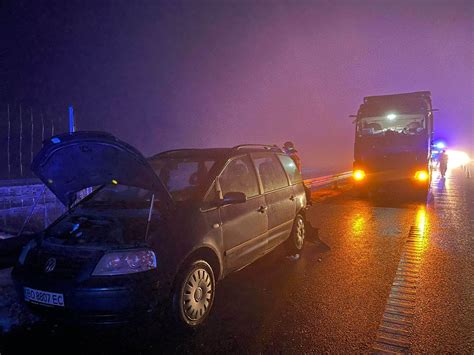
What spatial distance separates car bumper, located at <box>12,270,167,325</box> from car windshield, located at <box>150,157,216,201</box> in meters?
1.29

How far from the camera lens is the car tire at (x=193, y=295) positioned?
3.16 meters

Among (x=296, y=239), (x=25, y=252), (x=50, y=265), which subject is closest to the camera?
(x=50, y=265)

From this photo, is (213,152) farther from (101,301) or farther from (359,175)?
(359,175)

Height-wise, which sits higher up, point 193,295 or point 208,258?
point 208,258

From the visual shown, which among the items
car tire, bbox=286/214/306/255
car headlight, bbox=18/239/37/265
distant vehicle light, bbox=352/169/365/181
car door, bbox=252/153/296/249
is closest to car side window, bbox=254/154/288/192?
car door, bbox=252/153/296/249

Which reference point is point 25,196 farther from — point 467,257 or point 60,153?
point 467,257

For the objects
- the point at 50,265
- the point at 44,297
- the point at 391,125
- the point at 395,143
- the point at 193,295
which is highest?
the point at 391,125

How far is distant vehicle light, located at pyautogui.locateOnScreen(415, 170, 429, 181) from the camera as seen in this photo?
11946mm

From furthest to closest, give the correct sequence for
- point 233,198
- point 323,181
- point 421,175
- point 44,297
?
point 323,181, point 421,175, point 233,198, point 44,297

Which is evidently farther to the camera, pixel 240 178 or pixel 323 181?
pixel 323 181

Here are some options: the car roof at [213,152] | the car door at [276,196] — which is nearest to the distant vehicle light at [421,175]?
the car door at [276,196]

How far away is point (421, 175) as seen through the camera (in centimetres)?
1203

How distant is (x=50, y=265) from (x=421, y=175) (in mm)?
12175

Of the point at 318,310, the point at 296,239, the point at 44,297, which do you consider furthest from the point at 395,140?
the point at 44,297
